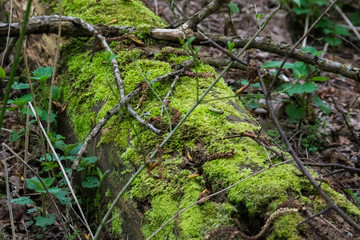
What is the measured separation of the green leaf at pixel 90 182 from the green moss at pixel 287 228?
4.97 ft

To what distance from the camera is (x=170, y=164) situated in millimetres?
2277

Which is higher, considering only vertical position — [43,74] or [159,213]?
[43,74]

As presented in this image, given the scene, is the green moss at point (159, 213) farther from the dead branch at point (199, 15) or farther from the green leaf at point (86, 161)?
the dead branch at point (199, 15)

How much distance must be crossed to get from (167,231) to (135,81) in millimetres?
1471

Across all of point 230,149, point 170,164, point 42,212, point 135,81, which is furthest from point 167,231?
point 135,81

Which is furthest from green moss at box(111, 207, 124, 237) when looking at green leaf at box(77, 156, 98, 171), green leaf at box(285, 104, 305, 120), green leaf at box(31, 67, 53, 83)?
green leaf at box(285, 104, 305, 120)

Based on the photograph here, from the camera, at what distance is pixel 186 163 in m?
2.26

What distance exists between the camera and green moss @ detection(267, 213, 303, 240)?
1663 mm

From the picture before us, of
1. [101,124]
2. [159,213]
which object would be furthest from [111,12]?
[159,213]

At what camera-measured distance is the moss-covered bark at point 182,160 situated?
1879 millimetres

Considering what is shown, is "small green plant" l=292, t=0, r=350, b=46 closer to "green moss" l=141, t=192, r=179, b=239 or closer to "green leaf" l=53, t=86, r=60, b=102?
"green leaf" l=53, t=86, r=60, b=102

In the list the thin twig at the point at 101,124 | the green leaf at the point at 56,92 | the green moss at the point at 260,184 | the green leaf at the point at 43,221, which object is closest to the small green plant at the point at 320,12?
the thin twig at the point at 101,124

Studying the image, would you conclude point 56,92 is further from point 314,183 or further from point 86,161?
point 314,183

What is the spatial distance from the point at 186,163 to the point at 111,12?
257 centimetres
